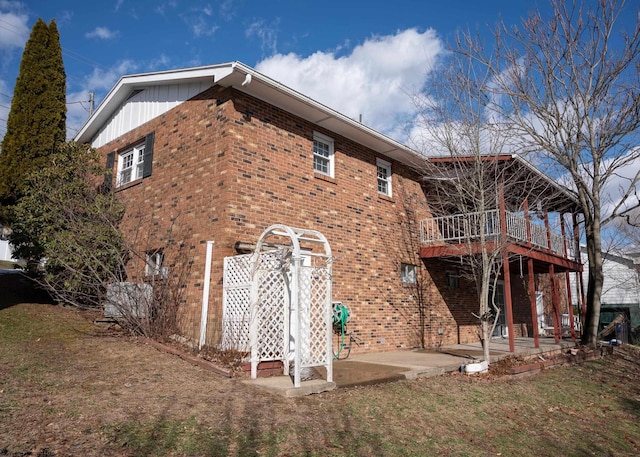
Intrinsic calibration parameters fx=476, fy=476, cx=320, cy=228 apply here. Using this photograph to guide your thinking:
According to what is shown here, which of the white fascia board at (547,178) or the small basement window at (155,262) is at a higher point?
the white fascia board at (547,178)

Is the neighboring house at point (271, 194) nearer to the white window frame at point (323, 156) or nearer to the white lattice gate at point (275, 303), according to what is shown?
the white window frame at point (323, 156)

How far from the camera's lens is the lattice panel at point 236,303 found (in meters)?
7.91

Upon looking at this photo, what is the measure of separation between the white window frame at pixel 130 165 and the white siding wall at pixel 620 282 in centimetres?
2548

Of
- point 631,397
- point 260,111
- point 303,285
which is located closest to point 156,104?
point 260,111

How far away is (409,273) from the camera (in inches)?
531

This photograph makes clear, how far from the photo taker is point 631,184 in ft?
45.5

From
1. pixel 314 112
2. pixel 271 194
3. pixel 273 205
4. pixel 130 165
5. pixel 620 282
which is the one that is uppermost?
pixel 314 112

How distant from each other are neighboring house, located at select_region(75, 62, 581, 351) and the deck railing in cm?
9

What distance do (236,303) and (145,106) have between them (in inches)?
268

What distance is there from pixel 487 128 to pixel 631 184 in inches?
233

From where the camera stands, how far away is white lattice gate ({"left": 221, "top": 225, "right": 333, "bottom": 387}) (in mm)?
7125

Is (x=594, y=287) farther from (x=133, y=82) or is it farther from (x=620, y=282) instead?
(x=620, y=282)

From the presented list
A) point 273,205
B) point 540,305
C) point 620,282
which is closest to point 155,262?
point 273,205

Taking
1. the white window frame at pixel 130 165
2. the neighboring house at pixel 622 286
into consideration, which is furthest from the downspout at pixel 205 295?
the neighboring house at pixel 622 286
